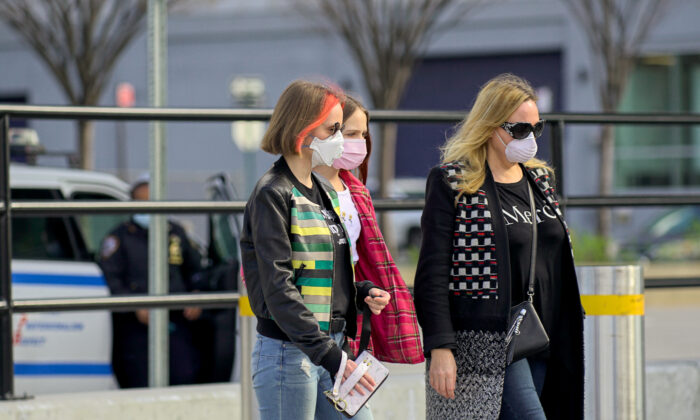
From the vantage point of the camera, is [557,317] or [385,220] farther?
[385,220]

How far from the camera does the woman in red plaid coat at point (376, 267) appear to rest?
3400mm

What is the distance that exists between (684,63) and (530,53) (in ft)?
13.3

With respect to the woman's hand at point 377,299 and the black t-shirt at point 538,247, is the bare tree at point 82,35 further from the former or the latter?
the woman's hand at point 377,299

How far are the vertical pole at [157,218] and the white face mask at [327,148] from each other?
7.34ft

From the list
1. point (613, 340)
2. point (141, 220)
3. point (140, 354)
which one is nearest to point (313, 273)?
point (613, 340)

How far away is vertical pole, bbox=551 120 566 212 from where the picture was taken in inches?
212

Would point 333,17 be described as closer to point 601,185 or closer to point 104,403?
point 601,185

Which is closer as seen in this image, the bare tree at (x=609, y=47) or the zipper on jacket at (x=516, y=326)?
the zipper on jacket at (x=516, y=326)

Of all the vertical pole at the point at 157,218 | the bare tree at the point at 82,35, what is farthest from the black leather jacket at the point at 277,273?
the bare tree at the point at 82,35

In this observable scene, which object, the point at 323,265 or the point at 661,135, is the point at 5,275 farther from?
the point at 661,135

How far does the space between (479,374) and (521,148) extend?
2.55 feet

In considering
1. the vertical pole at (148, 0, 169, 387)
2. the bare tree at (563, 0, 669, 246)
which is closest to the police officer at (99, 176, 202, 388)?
the vertical pole at (148, 0, 169, 387)

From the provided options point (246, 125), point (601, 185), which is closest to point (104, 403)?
point (246, 125)

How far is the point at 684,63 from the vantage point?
27.8m
